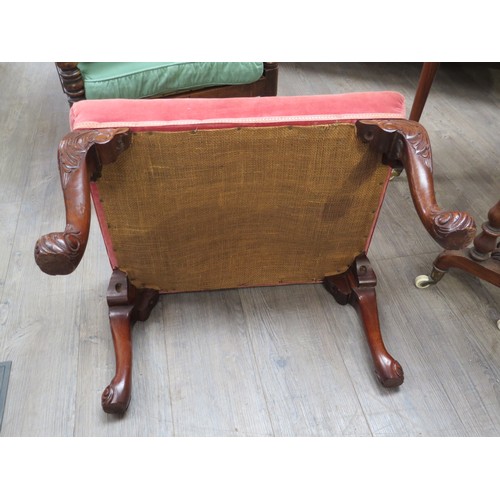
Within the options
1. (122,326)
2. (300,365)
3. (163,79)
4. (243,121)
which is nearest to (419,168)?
(243,121)

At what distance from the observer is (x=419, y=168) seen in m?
0.80

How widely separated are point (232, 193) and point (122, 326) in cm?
46

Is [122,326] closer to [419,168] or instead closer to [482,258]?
[419,168]

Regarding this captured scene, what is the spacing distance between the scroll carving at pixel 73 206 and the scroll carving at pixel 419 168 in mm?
466

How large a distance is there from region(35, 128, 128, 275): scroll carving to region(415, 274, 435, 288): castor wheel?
96cm

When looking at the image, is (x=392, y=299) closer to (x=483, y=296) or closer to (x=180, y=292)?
(x=483, y=296)

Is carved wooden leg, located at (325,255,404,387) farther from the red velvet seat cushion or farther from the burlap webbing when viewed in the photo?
the red velvet seat cushion

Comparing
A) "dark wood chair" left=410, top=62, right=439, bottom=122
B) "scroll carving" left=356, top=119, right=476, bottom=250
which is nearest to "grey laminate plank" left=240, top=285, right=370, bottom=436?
"scroll carving" left=356, top=119, right=476, bottom=250

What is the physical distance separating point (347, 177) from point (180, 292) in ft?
1.95

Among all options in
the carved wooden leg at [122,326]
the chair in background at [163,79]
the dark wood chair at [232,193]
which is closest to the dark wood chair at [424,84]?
the chair in background at [163,79]

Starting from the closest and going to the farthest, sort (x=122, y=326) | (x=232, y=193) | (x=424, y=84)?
(x=232, y=193)
(x=122, y=326)
(x=424, y=84)

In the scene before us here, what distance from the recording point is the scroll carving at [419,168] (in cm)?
73

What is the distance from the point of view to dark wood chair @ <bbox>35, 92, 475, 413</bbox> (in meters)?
0.78
